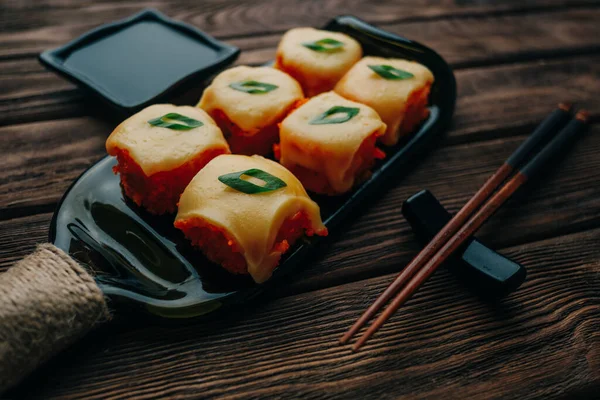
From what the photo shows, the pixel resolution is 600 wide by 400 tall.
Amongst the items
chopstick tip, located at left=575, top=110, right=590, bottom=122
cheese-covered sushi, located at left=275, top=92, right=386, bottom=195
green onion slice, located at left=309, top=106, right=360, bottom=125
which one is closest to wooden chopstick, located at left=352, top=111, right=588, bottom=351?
chopstick tip, located at left=575, top=110, right=590, bottom=122

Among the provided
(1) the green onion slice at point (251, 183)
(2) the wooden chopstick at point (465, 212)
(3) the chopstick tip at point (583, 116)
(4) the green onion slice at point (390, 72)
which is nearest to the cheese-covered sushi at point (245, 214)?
(1) the green onion slice at point (251, 183)

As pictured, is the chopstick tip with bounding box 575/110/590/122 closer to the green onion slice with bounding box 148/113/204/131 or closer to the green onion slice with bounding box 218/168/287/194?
the green onion slice with bounding box 218/168/287/194

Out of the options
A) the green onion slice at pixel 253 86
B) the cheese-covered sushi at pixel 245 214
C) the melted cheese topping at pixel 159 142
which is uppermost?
the green onion slice at pixel 253 86

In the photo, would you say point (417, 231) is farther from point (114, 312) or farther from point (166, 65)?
point (166, 65)

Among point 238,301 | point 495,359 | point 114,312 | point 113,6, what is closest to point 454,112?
point 495,359

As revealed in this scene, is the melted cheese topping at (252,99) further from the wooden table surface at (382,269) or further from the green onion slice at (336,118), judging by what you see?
the wooden table surface at (382,269)

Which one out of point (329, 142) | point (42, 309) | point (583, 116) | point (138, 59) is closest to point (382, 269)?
point (329, 142)
